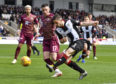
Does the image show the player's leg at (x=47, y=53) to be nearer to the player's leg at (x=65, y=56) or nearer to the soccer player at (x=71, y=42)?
the soccer player at (x=71, y=42)

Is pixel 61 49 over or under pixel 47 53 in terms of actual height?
under

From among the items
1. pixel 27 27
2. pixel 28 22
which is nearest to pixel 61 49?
pixel 27 27

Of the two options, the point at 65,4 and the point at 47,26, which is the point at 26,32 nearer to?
the point at 47,26

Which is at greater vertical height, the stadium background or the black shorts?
the black shorts

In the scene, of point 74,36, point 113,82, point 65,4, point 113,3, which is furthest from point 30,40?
point 113,3

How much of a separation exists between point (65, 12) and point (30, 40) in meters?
37.6

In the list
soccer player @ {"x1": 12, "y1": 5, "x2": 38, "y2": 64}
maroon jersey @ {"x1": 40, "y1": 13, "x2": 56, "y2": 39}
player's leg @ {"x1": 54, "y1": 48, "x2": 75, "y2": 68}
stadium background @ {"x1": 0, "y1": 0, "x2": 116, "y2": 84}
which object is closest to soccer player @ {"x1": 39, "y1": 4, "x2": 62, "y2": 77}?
maroon jersey @ {"x1": 40, "y1": 13, "x2": 56, "y2": 39}

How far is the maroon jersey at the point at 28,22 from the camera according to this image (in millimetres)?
14430

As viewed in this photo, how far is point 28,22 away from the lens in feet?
A: 47.8

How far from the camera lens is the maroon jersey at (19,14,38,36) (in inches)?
568

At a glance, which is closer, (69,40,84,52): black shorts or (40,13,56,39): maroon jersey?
(69,40,84,52): black shorts

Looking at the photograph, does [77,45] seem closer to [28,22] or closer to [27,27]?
[28,22]

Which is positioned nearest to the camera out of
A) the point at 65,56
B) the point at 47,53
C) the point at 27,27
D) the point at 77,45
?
the point at 65,56

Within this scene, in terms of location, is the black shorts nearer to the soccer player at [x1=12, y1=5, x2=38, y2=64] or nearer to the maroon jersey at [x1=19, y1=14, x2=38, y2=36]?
the soccer player at [x1=12, y1=5, x2=38, y2=64]
